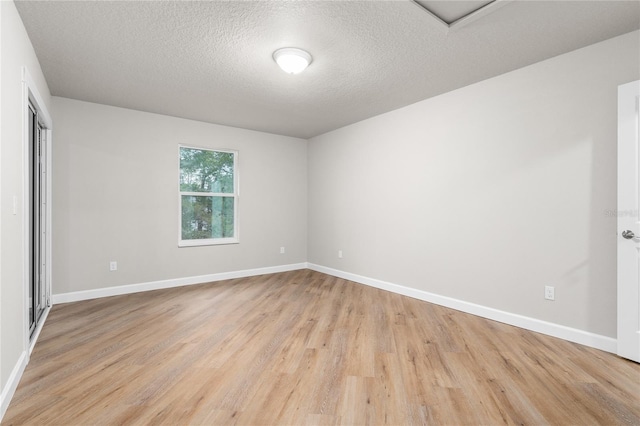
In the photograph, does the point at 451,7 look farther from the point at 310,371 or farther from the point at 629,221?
the point at 310,371

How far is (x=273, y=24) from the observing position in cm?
233

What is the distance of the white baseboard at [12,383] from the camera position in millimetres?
1718

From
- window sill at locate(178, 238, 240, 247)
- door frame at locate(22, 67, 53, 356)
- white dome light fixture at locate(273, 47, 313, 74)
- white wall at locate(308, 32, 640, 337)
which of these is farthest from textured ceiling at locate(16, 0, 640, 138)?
Result: window sill at locate(178, 238, 240, 247)

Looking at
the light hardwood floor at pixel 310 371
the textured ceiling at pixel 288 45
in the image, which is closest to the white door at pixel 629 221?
the light hardwood floor at pixel 310 371

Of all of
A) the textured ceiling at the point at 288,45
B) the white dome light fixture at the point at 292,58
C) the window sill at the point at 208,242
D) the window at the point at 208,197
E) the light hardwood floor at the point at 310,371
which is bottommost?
the light hardwood floor at the point at 310,371

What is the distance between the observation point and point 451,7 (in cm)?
215

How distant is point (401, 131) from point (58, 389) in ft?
13.8

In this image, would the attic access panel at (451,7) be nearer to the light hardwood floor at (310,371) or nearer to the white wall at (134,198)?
the light hardwood floor at (310,371)

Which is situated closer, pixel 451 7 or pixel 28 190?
pixel 451 7

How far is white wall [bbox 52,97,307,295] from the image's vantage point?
389 cm

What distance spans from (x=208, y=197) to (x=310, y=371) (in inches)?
143

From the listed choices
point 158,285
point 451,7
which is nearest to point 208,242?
point 158,285

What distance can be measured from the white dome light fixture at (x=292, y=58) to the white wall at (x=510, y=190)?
72.8 inches

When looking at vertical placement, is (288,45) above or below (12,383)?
above
